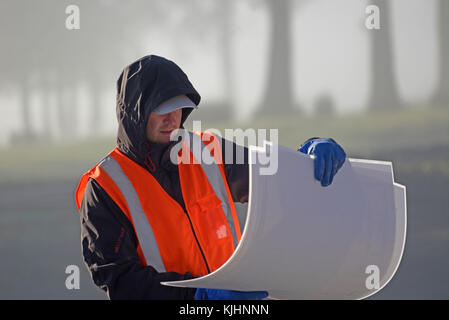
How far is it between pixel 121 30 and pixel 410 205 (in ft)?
8.90

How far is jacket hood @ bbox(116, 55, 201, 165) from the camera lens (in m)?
1.46

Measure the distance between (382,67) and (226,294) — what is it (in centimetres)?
314

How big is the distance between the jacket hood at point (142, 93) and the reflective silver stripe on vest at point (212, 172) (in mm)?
148

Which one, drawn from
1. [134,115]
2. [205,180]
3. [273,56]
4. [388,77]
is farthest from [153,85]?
[388,77]

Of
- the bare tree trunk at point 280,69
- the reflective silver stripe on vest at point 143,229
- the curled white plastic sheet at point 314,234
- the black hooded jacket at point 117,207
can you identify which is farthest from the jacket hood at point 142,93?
the bare tree trunk at point 280,69

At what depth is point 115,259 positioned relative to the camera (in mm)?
1364

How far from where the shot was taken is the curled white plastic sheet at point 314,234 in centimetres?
121

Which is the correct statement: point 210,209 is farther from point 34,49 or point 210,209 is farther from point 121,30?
point 34,49

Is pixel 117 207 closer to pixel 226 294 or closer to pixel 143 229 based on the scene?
pixel 143 229

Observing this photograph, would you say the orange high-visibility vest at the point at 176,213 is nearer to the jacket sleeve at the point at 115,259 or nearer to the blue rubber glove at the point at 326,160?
the jacket sleeve at the point at 115,259

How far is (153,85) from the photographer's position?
1468 millimetres

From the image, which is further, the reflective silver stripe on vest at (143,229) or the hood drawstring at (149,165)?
the hood drawstring at (149,165)

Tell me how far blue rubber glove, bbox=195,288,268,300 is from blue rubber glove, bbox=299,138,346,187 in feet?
1.02

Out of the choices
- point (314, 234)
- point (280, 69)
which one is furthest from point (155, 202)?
point (280, 69)
